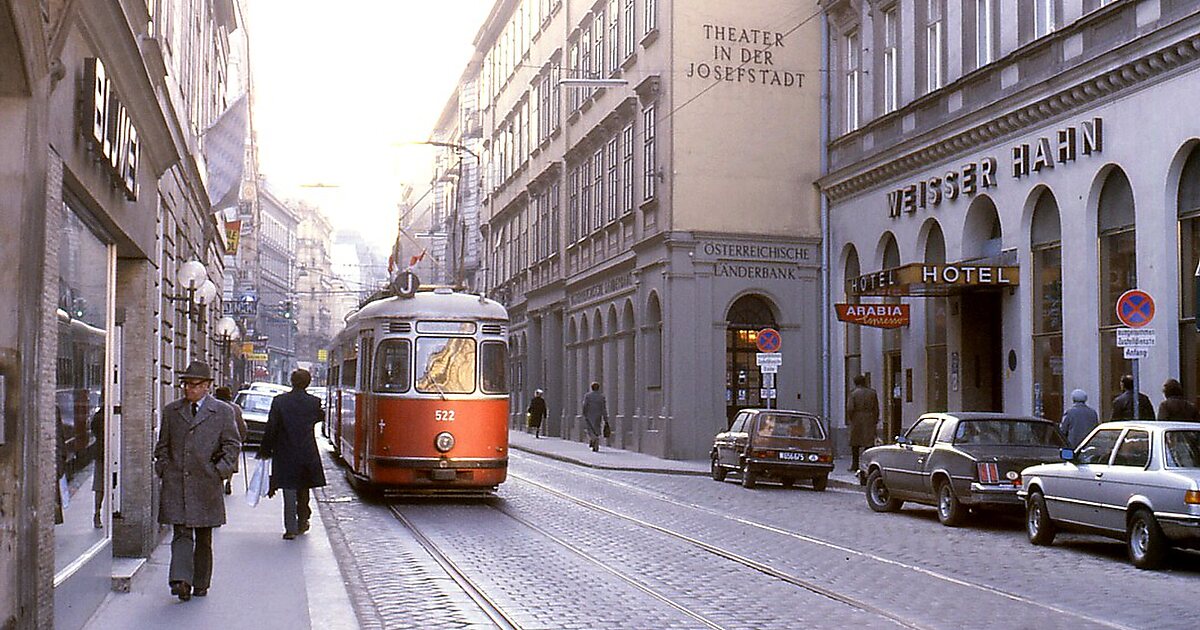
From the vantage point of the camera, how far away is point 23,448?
8234 millimetres

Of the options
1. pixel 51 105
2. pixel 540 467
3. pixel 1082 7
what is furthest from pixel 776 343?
pixel 51 105

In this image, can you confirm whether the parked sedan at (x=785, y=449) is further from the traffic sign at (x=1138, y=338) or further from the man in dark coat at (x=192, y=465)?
the man in dark coat at (x=192, y=465)

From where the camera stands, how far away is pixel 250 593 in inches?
483

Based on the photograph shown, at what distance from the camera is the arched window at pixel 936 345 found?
1175 inches

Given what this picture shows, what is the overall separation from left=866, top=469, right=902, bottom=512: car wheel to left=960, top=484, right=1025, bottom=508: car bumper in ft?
9.18

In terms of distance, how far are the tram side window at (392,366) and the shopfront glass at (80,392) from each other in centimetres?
844

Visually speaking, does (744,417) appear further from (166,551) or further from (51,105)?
(51,105)

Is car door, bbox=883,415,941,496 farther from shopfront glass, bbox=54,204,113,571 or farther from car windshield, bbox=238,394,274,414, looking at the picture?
car windshield, bbox=238,394,274,414

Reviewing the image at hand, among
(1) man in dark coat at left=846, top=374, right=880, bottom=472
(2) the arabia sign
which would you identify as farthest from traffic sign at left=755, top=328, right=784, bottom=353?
(1) man in dark coat at left=846, top=374, right=880, bottom=472

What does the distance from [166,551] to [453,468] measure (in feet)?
20.9

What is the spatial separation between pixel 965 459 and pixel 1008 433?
957 millimetres

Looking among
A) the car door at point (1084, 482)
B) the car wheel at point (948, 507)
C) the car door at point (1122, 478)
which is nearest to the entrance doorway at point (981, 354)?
the car wheel at point (948, 507)

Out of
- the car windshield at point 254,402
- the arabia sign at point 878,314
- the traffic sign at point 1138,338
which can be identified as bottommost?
the car windshield at point 254,402

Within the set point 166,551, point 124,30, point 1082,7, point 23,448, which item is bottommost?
point 166,551
